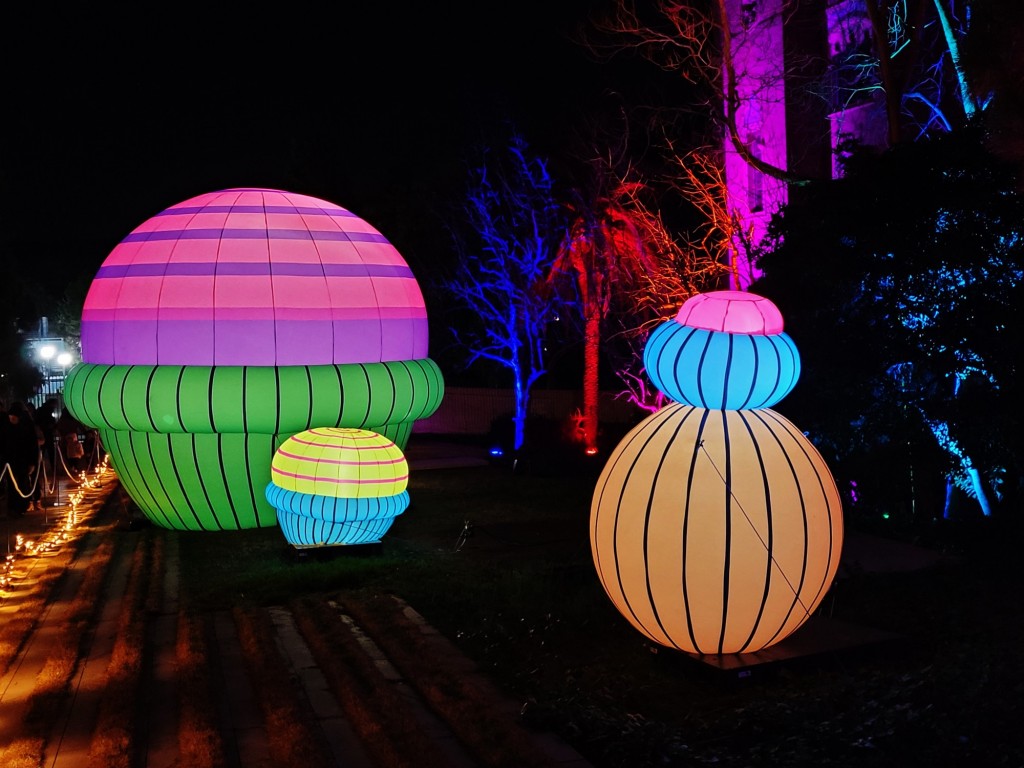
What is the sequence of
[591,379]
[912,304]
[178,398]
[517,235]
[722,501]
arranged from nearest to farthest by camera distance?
1. [722,501]
2. [912,304]
3. [178,398]
4. [591,379]
5. [517,235]

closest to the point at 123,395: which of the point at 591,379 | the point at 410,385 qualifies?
the point at 410,385

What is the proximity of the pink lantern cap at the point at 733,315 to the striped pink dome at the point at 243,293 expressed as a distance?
6.02m

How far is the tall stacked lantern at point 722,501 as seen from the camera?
639 centimetres

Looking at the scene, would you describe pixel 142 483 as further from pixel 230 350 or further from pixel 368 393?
pixel 368 393

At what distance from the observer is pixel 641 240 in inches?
699

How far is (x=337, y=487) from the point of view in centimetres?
1061

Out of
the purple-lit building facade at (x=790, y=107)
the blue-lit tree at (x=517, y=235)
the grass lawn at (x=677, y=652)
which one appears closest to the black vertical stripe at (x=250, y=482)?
the grass lawn at (x=677, y=652)

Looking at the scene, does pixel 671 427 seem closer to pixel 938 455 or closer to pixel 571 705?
pixel 571 705

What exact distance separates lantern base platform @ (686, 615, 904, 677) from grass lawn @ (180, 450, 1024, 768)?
0.14 feet

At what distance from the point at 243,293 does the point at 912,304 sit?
693cm

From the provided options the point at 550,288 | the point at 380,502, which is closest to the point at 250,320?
the point at 380,502

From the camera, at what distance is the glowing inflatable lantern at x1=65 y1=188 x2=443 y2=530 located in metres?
11.5

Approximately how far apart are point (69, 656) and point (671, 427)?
4.68 meters

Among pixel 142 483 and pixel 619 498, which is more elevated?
pixel 619 498
